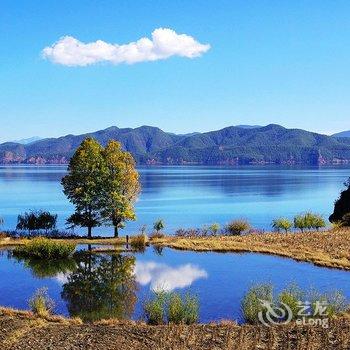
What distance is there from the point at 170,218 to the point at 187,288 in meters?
60.3

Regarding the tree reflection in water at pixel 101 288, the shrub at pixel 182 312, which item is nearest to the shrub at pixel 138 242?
the tree reflection in water at pixel 101 288

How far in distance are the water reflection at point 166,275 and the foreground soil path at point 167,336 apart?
8.73 meters

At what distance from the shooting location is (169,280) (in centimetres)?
3441

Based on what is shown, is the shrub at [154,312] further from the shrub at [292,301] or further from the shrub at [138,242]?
the shrub at [138,242]

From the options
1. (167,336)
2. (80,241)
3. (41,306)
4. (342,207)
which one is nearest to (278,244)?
(80,241)

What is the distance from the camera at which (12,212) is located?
102125 mm

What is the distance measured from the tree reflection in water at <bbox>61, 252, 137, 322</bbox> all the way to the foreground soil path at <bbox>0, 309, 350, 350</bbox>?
375 centimetres

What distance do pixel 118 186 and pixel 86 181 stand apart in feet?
11.1

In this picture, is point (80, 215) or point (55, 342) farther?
point (80, 215)

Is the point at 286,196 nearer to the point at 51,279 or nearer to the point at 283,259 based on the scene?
the point at 283,259

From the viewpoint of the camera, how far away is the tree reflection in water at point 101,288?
27.5 meters

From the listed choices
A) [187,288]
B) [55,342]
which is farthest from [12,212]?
[55,342]

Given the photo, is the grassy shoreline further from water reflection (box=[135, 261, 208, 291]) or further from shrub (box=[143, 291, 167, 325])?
shrub (box=[143, 291, 167, 325])

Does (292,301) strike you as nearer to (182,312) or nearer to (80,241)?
(182,312)
